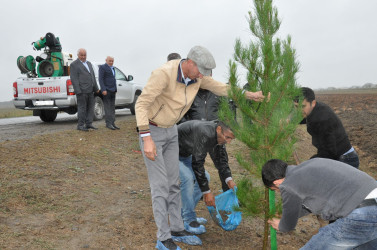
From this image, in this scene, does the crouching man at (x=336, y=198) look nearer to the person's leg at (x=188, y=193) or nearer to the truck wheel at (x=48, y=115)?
the person's leg at (x=188, y=193)

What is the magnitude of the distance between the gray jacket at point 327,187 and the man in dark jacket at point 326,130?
1377mm

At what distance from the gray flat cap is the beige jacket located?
0.23 m

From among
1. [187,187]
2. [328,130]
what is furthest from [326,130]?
[187,187]

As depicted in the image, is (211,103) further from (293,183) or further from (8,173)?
(8,173)

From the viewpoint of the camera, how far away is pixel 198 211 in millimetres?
5090

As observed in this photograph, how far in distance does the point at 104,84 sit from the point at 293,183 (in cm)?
672

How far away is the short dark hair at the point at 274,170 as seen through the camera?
2701 millimetres

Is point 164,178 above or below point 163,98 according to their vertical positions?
below

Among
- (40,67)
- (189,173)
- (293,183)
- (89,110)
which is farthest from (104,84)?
(293,183)

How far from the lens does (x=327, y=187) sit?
97.5 inches

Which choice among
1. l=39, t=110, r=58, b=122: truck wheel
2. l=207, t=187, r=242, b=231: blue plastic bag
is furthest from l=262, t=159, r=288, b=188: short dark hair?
l=39, t=110, r=58, b=122: truck wheel

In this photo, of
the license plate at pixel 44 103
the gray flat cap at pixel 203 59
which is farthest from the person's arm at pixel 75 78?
the gray flat cap at pixel 203 59

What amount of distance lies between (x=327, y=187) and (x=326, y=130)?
1574 millimetres

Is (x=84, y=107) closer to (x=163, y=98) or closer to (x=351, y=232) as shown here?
(x=163, y=98)
